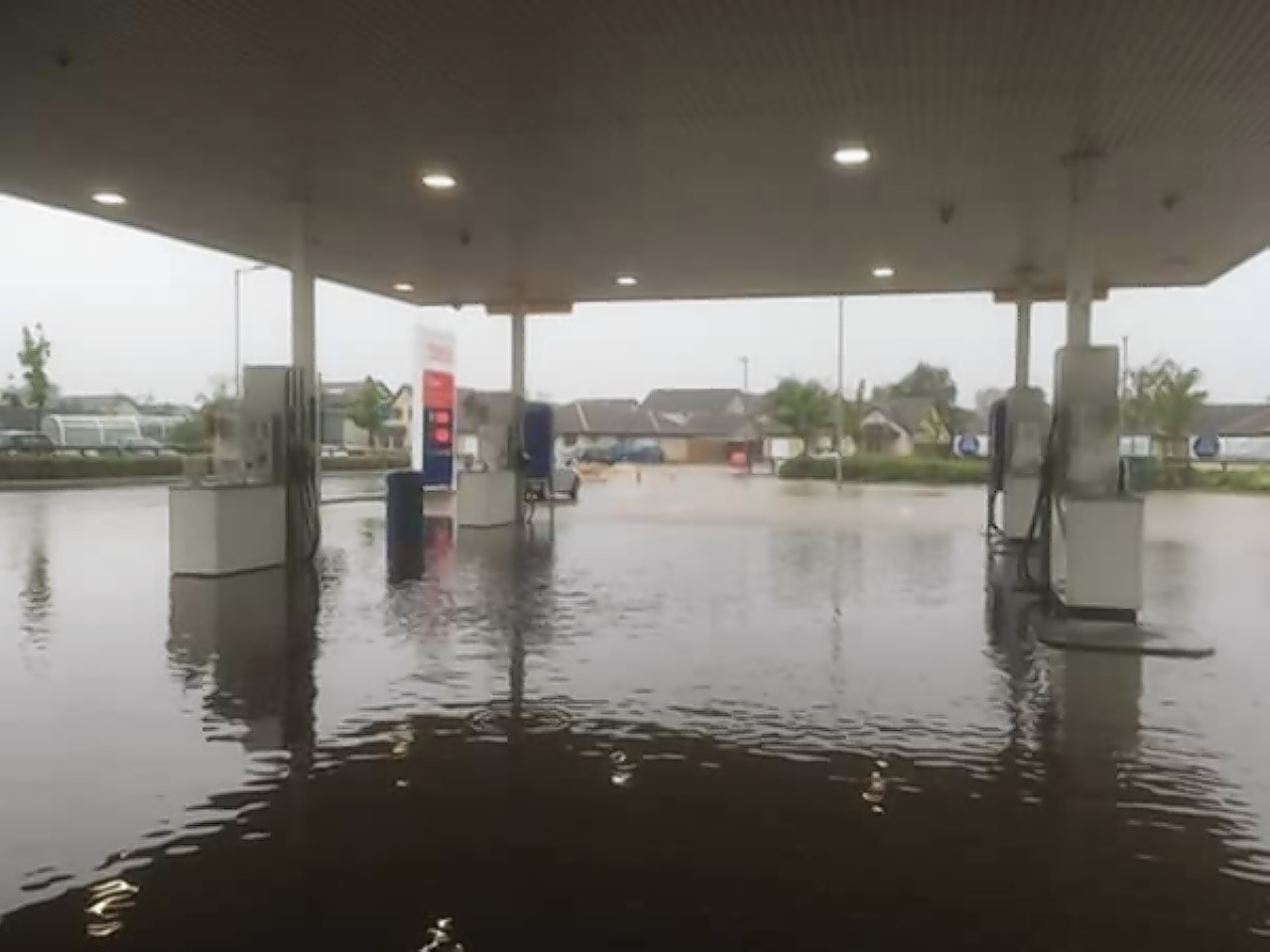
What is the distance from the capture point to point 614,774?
442cm

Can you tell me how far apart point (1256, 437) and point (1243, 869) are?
44.6 metres

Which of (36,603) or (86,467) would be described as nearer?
(36,603)


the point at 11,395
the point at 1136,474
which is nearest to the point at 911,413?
the point at 11,395

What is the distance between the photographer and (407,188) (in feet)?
30.8

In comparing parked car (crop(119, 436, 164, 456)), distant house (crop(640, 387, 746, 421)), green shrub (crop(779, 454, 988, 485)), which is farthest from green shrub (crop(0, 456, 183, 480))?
Result: distant house (crop(640, 387, 746, 421))

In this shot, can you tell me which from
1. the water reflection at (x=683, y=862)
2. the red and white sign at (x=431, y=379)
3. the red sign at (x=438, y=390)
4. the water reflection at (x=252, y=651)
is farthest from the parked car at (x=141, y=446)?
the water reflection at (x=683, y=862)

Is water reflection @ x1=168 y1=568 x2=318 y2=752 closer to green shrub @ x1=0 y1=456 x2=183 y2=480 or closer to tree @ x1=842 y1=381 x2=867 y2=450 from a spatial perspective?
green shrub @ x1=0 y1=456 x2=183 y2=480

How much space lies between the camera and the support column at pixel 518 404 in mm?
16312

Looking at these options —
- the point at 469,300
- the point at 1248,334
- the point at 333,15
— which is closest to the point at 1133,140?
the point at 333,15

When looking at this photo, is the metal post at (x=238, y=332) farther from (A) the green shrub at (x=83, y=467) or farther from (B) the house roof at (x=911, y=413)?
(B) the house roof at (x=911, y=413)

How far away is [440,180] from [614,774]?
20.0ft

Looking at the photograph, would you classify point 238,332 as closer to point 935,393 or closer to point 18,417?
point 18,417

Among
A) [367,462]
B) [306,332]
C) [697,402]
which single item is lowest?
[367,462]

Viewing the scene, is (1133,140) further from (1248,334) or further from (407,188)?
(1248,334)
